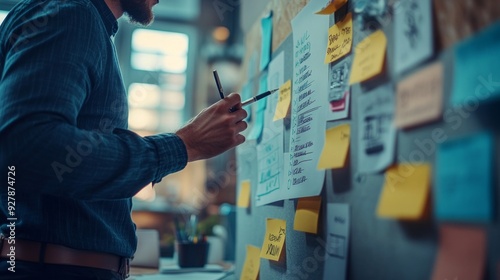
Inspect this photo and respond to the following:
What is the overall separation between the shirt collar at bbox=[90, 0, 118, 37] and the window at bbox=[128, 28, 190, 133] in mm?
5083

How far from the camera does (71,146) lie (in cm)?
59

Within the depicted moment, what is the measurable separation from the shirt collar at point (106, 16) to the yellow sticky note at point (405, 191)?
61 centimetres

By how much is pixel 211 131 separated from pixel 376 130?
0.33 meters

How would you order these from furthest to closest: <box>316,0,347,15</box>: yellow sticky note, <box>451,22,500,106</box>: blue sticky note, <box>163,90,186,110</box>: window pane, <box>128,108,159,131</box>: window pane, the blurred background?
<box>163,90,186,110</box>: window pane → <box>128,108,159,131</box>: window pane → the blurred background → <box>316,0,347,15</box>: yellow sticky note → <box>451,22,500,106</box>: blue sticky note

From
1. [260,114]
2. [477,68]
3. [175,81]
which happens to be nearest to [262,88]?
[260,114]

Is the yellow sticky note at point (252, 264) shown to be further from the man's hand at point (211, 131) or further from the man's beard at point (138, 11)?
the man's beard at point (138, 11)

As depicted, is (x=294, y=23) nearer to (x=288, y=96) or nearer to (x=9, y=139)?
(x=288, y=96)

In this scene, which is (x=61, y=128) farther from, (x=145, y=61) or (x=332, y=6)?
(x=145, y=61)

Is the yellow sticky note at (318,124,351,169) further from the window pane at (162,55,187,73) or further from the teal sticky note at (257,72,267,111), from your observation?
the window pane at (162,55,187,73)

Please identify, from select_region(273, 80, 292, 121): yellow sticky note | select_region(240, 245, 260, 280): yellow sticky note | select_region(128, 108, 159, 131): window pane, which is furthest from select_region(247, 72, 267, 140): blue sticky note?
select_region(128, 108, 159, 131): window pane

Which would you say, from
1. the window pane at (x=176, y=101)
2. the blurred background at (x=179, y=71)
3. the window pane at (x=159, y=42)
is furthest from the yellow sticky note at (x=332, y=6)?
the window pane at (x=159, y=42)

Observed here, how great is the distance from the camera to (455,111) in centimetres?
38

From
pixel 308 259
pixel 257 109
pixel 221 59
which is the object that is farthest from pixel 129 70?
pixel 308 259

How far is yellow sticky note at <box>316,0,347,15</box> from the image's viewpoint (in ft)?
1.91
